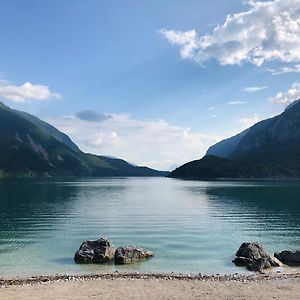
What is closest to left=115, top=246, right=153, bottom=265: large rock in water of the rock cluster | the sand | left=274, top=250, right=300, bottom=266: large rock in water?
the rock cluster

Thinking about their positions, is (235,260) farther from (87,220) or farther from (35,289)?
(87,220)

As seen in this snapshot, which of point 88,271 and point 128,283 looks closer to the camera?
point 128,283

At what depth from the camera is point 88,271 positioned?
49.7m

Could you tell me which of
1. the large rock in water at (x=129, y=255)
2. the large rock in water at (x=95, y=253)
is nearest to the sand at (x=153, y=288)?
the large rock in water at (x=129, y=255)

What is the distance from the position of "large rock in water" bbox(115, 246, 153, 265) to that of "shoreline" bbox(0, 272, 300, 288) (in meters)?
7.20

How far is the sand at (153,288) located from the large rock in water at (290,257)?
10.1 meters

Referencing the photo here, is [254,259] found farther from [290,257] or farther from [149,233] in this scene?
[149,233]

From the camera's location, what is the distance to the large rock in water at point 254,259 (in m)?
51.6

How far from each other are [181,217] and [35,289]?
72620 millimetres

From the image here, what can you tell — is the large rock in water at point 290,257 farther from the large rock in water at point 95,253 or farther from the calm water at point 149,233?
the large rock in water at point 95,253

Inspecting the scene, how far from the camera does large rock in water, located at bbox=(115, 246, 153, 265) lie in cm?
5442

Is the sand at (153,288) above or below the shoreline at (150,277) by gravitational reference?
above

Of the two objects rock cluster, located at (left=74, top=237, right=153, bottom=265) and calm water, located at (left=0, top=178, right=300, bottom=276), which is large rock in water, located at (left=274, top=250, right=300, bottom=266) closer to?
calm water, located at (left=0, top=178, right=300, bottom=276)

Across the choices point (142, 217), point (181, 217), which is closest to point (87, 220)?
point (142, 217)
